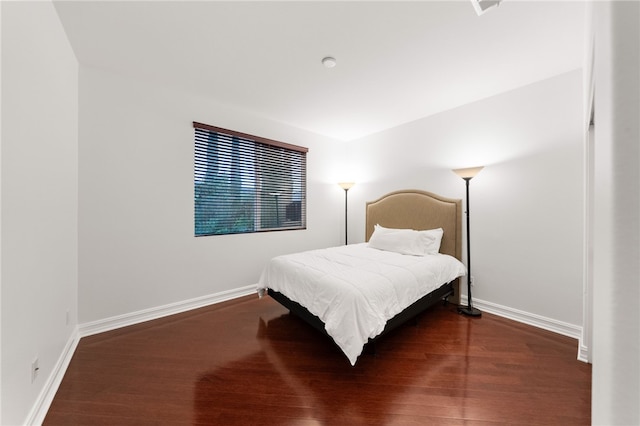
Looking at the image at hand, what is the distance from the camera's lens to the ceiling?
5.44 ft

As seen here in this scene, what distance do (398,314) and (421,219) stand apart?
1.77 m

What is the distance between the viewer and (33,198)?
4.60 feet

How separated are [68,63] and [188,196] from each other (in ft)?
4.86

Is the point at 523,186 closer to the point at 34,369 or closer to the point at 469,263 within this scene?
the point at 469,263

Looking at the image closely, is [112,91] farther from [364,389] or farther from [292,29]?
[364,389]

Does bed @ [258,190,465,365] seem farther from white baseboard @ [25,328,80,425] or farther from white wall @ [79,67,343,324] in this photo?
white baseboard @ [25,328,80,425]

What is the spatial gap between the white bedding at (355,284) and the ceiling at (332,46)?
1953mm

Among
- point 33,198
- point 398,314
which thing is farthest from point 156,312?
point 398,314

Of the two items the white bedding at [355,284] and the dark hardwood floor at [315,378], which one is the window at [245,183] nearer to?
the white bedding at [355,284]

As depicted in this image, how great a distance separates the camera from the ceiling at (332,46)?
166 cm

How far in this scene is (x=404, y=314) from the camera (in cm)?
212

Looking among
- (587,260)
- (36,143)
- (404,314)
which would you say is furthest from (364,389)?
(36,143)

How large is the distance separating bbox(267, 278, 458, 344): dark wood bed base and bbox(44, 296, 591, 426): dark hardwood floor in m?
0.22

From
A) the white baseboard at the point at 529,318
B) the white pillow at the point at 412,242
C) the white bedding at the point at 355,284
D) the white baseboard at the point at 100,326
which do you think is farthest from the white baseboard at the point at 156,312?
the white baseboard at the point at 529,318
